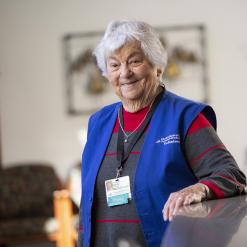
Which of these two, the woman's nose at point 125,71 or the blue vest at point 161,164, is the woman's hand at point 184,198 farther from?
the woman's nose at point 125,71

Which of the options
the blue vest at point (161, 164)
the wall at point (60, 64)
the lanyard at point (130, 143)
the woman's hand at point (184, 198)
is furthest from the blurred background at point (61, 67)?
the woman's hand at point (184, 198)

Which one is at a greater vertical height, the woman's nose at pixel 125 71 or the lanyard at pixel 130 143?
the woman's nose at pixel 125 71

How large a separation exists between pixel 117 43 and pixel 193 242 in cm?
121

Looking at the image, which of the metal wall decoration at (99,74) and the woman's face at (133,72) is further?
the metal wall decoration at (99,74)

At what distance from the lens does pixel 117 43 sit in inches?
69.3

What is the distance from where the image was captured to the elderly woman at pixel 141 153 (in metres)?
1.47

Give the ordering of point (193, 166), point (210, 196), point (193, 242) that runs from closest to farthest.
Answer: point (193, 242) < point (210, 196) < point (193, 166)

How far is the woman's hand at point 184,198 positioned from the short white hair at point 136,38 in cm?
66

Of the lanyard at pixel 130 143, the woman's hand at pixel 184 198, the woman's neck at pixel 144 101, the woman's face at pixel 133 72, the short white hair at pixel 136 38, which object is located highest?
the short white hair at pixel 136 38

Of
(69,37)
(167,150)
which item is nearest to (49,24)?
(69,37)

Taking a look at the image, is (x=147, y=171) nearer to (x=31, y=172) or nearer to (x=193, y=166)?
(x=193, y=166)

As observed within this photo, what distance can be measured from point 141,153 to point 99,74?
421 centimetres

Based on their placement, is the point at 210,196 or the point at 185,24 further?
the point at 185,24

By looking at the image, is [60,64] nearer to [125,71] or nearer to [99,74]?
[99,74]
